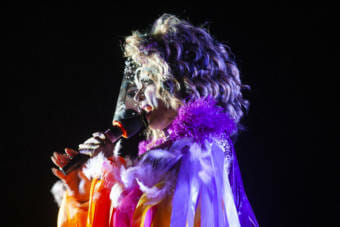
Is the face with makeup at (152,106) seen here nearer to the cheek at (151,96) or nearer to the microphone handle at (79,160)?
the cheek at (151,96)

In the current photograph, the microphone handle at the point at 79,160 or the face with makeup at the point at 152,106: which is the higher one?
the face with makeup at the point at 152,106

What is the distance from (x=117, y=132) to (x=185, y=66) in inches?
11.8

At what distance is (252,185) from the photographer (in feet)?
4.10

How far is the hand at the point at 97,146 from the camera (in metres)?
0.90

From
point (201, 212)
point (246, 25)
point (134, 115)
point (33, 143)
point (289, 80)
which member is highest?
point (246, 25)

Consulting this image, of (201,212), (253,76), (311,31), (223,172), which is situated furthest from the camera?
(253,76)

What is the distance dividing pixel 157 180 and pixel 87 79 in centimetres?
98

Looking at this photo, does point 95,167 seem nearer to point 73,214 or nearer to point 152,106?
point 73,214

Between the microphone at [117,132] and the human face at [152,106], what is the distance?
0.03 m

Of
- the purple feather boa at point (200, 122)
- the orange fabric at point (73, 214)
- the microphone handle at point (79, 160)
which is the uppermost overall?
the purple feather boa at point (200, 122)

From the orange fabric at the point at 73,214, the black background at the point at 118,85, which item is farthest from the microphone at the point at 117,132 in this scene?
the black background at the point at 118,85

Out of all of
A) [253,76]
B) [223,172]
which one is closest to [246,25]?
[253,76]

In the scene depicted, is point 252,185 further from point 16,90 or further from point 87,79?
point 16,90

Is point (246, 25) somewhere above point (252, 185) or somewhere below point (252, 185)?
above
